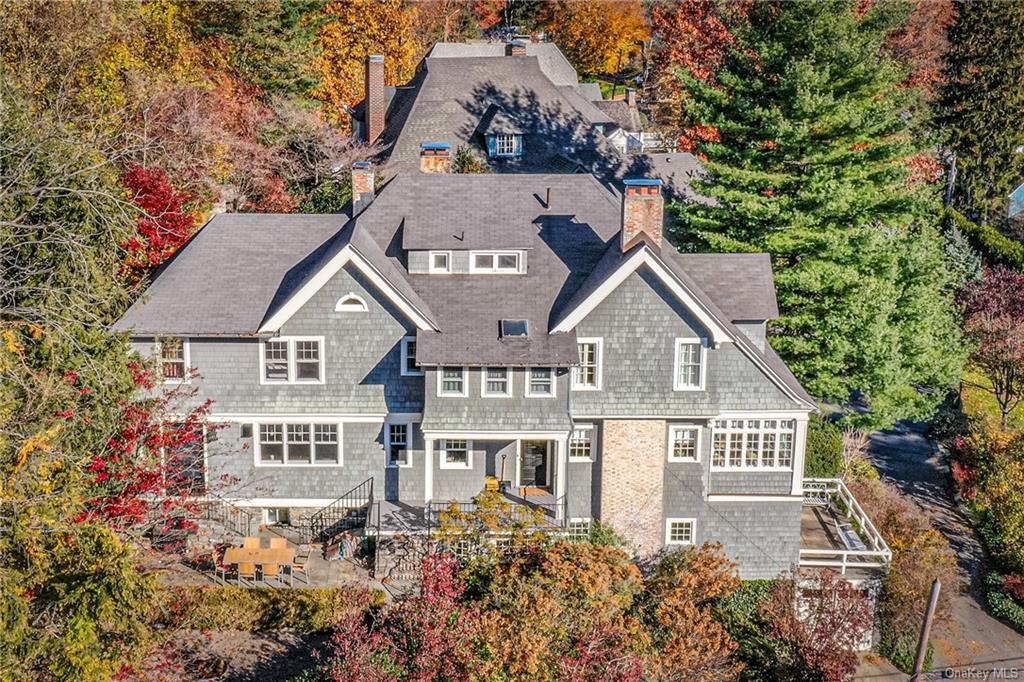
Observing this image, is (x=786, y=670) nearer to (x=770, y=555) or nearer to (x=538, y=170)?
(x=770, y=555)

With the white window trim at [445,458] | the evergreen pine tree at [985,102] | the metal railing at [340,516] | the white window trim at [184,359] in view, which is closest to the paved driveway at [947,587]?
the white window trim at [445,458]

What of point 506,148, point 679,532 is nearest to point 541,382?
point 679,532

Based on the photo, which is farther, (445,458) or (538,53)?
(538,53)

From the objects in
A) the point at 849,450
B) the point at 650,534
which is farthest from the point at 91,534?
the point at 849,450

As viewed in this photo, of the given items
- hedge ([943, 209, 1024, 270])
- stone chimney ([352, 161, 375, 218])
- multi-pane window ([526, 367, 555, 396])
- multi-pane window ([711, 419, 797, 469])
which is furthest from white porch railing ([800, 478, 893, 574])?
hedge ([943, 209, 1024, 270])

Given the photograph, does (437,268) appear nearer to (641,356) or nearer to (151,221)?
(641,356)

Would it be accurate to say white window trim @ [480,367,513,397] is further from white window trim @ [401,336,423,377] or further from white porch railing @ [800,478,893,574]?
white porch railing @ [800,478,893,574]
